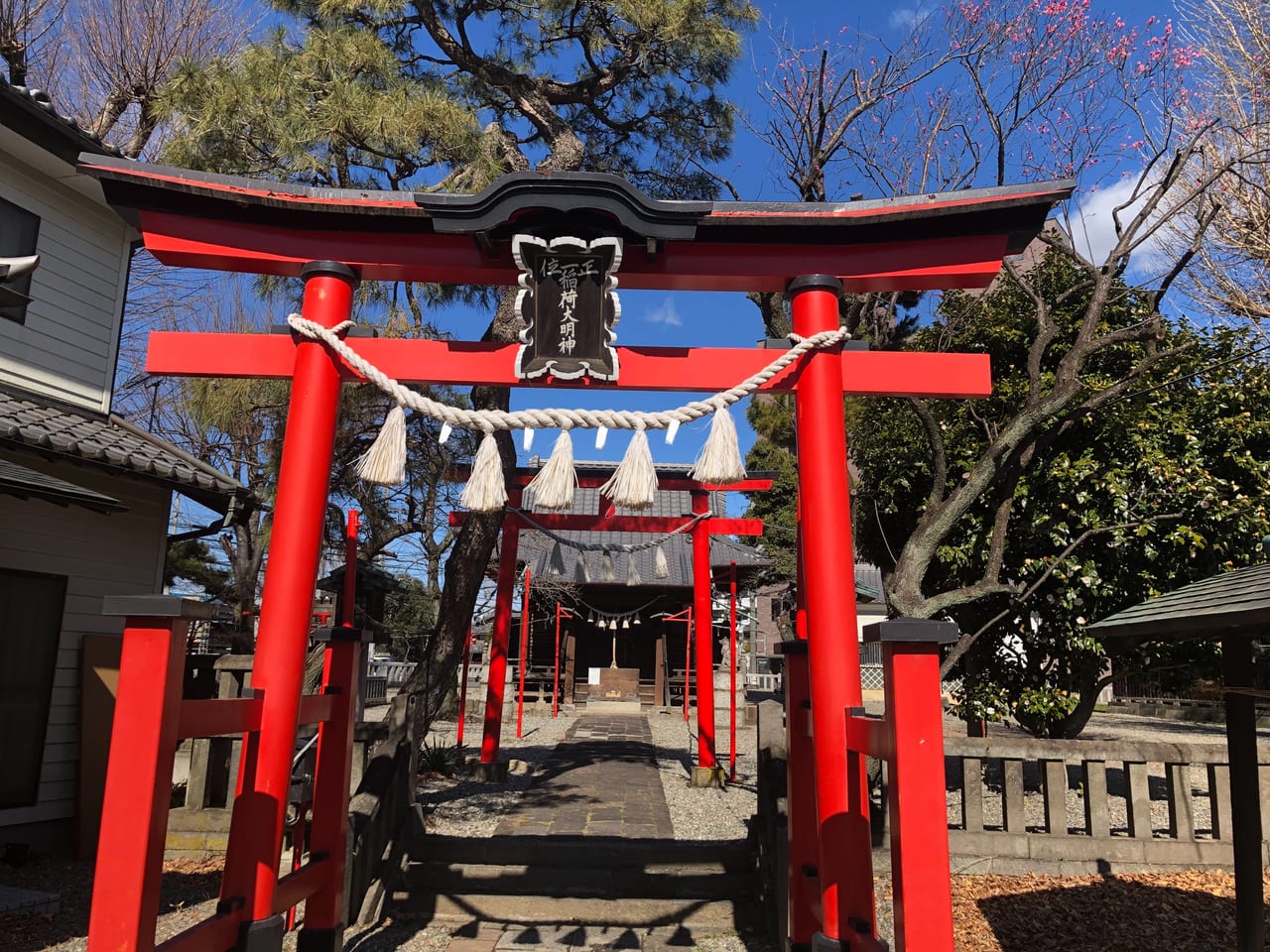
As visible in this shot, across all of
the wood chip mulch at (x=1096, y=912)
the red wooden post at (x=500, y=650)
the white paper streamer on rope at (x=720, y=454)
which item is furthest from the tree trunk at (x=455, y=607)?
the wood chip mulch at (x=1096, y=912)

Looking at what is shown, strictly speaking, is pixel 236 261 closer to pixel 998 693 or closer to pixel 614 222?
pixel 614 222

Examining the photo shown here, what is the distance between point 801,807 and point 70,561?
616 centimetres

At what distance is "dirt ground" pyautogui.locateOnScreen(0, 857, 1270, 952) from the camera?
4.95 m

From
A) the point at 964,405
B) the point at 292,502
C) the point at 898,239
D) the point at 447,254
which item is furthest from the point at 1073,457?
the point at 292,502

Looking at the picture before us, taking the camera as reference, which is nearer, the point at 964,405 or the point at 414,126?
the point at 414,126

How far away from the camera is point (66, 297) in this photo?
7.47 m

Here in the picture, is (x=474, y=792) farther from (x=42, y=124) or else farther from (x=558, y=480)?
(x=42, y=124)

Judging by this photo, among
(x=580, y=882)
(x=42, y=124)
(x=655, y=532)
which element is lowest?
(x=580, y=882)

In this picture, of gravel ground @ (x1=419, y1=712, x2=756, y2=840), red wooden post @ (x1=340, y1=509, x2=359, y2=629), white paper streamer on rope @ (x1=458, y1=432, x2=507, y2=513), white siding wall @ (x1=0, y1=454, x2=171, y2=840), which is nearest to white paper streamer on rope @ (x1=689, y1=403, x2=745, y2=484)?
white paper streamer on rope @ (x1=458, y1=432, x2=507, y2=513)

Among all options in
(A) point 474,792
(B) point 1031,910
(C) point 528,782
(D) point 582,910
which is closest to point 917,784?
(D) point 582,910

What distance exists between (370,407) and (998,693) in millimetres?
8634

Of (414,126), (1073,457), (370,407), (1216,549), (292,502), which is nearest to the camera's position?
(292,502)

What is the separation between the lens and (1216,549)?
7.58 meters

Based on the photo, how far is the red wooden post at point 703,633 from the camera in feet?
33.4
